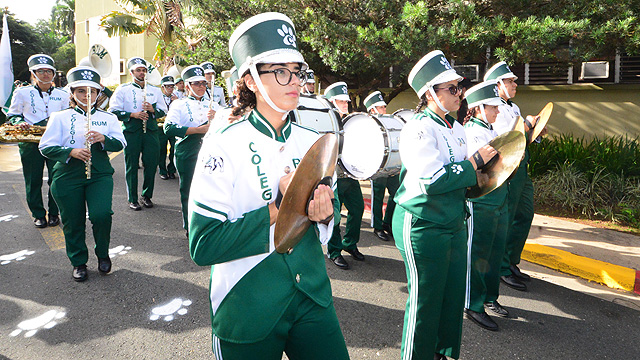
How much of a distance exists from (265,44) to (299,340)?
1.21 meters

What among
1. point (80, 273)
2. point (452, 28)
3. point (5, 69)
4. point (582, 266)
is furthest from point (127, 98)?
point (582, 266)

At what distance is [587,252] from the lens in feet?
17.8

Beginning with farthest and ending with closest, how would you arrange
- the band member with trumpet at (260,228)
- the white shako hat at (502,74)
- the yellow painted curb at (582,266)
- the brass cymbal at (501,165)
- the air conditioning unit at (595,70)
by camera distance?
1. the air conditioning unit at (595,70)
2. the white shako hat at (502,74)
3. the yellow painted curb at (582,266)
4. the brass cymbal at (501,165)
5. the band member with trumpet at (260,228)

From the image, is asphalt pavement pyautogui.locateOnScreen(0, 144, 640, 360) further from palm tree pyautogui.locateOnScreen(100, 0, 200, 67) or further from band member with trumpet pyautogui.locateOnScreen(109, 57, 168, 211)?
palm tree pyautogui.locateOnScreen(100, 0, 200, 67)

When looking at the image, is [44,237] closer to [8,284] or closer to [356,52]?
[8,284]

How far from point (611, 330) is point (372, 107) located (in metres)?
4.66

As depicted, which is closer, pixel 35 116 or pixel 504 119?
pixel 504 119

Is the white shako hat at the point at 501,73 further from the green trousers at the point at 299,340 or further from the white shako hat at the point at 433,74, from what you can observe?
the green trousers at the point at 299,340

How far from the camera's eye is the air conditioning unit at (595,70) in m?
9.25

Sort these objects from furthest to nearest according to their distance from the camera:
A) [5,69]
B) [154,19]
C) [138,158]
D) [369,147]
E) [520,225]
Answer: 1. [154,19]
2. [138,158]
3. [369,147]
4. [520,225]
5. [5,69]

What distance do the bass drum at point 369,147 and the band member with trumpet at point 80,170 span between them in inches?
101

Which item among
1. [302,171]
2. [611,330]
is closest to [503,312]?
[611,330]

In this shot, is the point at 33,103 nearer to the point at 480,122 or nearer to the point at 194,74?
the point at 194,74

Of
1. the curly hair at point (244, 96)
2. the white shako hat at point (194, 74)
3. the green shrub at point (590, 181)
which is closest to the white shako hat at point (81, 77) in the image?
the white shako hat at point (194, 74)
